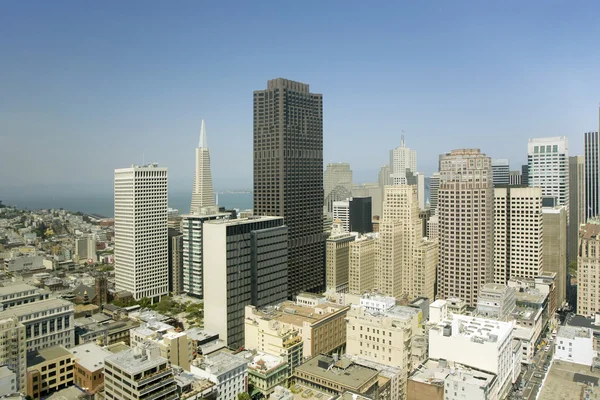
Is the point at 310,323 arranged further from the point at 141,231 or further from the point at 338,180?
the point at 338,180

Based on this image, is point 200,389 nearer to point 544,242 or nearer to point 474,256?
point 474,256

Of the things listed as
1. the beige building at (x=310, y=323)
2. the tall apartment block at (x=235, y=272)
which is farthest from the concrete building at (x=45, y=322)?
the beige building at (x=310, y=323)

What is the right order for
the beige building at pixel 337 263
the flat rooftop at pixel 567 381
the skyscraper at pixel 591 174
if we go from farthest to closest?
the skyscraper at pixel 591 174 → the beige building at pixel 337 263 → the flat rooftop at pixel 567 381

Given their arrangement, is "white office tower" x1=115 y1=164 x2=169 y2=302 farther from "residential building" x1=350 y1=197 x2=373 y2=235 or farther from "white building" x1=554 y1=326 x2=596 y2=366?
"white building" x1=554 y1=326 x2=596 y2=366

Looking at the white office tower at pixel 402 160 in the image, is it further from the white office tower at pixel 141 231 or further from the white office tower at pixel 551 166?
the white office tower at pixel 141 231

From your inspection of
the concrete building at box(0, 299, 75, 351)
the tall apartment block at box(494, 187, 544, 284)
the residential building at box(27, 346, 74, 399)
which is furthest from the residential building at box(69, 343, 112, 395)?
the tall apartment block at box(494, 187, 544, 284)

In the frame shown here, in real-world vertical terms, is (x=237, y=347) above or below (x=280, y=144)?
below

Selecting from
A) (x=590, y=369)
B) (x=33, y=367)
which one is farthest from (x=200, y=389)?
(x=590, y=369)

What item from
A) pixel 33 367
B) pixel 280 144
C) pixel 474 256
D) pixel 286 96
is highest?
pixel 286 96
